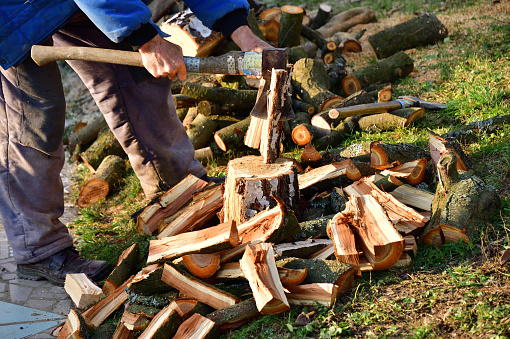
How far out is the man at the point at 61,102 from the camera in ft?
9.03

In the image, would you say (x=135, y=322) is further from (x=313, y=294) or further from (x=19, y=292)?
(x=19, y=292)

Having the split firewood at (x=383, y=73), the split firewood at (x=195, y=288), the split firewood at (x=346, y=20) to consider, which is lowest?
the split firewood at (x=195, y=288)

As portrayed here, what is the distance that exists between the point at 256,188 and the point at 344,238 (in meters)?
0.67

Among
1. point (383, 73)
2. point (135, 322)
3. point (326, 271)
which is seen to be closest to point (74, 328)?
point (135, 322)

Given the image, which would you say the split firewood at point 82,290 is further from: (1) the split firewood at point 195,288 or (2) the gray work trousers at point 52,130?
(1) the split firewood at point 195,288

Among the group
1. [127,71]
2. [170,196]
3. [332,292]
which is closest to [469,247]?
[332,292]

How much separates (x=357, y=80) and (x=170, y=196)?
3.14 meters

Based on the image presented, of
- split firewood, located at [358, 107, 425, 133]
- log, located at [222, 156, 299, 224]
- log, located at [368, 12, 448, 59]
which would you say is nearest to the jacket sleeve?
log, located at [222, 156, 299, 224]

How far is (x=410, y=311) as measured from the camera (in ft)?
6.86

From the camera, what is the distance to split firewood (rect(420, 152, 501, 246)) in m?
2.47

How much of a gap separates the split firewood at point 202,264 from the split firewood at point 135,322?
1.18ft

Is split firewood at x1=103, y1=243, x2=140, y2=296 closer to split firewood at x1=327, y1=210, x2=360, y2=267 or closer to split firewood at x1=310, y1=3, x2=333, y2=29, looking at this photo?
split firewood at x1=327, y1=210, x2=360, y2=267

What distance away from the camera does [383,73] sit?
562 cm

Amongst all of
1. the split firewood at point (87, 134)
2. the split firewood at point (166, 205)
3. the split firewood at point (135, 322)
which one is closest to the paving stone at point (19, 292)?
the split firewood at point (166, 205)
